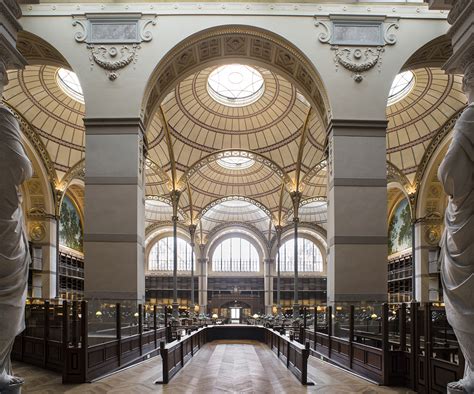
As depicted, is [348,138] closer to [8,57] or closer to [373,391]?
[373,391]

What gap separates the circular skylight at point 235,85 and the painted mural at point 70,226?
40.7 ft

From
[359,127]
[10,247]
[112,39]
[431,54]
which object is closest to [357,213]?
[359,127]

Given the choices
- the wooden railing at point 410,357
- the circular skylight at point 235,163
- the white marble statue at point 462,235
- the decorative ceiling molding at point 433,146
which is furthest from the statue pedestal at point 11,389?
the circular skylight at point 235,163

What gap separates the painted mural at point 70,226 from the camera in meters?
35.9

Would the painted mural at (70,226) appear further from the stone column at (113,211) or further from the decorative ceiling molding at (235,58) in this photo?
the stone column at (113,211)

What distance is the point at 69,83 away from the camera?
2755 centimetres

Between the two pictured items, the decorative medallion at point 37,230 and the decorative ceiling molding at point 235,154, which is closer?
the decorative medallion at point 37,230

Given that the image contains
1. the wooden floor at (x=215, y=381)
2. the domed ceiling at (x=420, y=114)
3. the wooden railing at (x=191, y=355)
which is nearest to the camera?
the wooden floor at (x=215, y=381)

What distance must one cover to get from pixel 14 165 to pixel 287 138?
86.6ft

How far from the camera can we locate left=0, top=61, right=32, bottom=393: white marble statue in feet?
18.9

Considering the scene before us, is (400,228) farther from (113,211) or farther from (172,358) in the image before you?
(172,358)

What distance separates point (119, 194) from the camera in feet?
54.3

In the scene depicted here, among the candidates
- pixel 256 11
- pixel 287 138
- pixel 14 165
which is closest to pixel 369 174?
pixel 256 11

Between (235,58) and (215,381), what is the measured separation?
465 inches
